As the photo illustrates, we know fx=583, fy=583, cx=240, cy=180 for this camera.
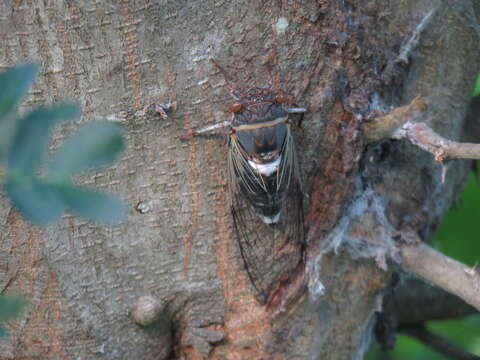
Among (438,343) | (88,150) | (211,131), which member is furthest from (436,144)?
(438,343)

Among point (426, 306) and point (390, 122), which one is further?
point (426, 306)

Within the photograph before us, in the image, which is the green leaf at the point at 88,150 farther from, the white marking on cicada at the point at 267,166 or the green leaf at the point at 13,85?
the white marking on cicada at the point at 267,166

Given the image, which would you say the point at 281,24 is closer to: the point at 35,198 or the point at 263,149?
the point at 263,149

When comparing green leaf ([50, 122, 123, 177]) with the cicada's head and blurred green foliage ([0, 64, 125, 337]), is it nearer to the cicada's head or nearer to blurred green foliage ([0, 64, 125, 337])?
blurred green foliage ([0, 64, 125, 337])

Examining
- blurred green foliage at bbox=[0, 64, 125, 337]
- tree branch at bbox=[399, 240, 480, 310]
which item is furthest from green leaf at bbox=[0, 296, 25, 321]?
tree branch at bbox=[399, 240, 480, 310]

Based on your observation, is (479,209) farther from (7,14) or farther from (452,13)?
(7,14)

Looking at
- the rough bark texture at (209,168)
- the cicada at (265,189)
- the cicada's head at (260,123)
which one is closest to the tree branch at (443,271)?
the rough bark texture at (209,168)
